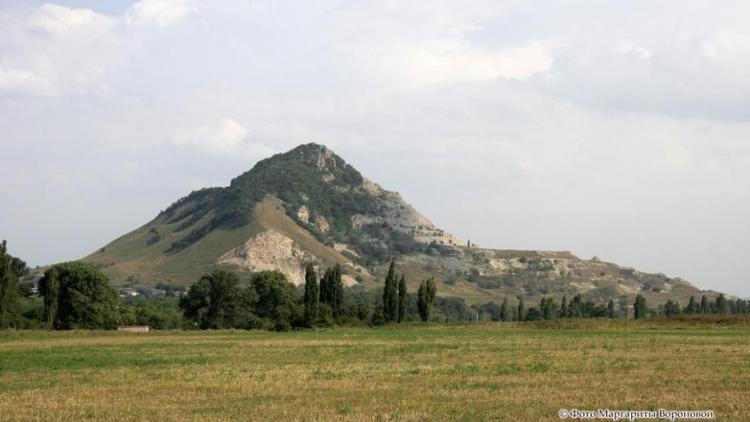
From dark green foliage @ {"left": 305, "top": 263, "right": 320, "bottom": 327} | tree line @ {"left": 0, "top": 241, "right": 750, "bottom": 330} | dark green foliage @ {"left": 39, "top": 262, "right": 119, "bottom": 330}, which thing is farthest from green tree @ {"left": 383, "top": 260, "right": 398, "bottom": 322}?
dark green foliage @ {"left": 39, "top": 262, "right": 119, "bottom": 330}

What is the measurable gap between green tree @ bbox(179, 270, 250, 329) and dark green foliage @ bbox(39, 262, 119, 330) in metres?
14.0

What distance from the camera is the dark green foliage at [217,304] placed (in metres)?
122

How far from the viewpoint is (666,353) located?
43.3 meters

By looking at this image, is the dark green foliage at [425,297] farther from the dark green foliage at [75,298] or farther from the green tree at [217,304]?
the dark green foliage at [75,298]

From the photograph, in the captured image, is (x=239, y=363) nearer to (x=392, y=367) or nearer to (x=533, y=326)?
(x=392, y=367)

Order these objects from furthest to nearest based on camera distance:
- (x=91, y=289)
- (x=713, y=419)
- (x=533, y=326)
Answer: (x=91, y=289) < (x=533, y=326) < (x=713, y=419)

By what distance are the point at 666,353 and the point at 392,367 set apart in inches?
607

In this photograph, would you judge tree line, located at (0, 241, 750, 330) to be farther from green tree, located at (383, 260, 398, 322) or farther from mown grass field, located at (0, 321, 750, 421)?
mown grass field, located at (0, 321, 750, 421)

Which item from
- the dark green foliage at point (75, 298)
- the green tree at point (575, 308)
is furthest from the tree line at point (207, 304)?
the green tree at point (575, 308)

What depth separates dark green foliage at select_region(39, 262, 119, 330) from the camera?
107 meters

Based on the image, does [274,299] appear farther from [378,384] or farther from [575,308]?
Result: [378,384]

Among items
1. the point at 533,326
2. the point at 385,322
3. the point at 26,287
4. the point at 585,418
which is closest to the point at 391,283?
the point at 385,322

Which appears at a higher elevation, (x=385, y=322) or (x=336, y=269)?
(x=336, y=269)

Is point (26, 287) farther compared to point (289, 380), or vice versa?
point (26, 287)
